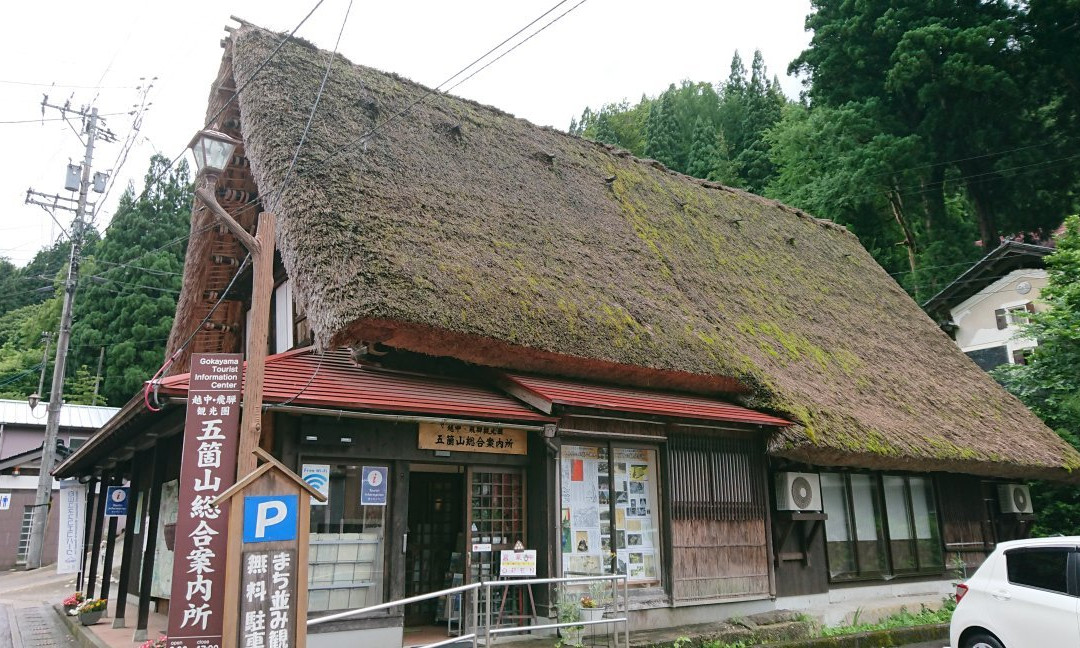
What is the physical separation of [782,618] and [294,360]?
7.11 metres

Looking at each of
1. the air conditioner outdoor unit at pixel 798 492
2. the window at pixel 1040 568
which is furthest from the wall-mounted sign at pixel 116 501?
the window at pixel 1040 568

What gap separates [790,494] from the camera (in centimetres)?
995

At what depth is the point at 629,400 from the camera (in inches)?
333

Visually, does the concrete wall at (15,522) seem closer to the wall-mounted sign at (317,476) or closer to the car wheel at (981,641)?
the wall-mounted sign at (317,476)

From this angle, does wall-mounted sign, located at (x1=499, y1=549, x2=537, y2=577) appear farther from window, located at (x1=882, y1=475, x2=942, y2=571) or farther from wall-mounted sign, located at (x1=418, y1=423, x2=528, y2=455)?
window, located at (x1=882, y1=475, x2=942, y2=571)

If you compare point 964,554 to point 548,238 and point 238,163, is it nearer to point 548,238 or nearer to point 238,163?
point 548,238

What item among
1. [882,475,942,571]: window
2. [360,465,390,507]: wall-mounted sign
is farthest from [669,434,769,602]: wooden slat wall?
[360,465,390,507]: wall-mounted sign

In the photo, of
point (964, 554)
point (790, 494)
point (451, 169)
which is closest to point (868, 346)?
point (964, 554)

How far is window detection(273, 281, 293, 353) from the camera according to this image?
33.3ft

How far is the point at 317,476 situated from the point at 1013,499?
1283 centimetres

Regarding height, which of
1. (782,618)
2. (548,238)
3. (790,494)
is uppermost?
(548,238)

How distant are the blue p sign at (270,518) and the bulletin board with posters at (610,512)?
12.3 feet

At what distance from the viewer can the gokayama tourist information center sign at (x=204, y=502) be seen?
16.6ft

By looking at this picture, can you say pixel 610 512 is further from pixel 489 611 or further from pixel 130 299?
pixel 130 299
